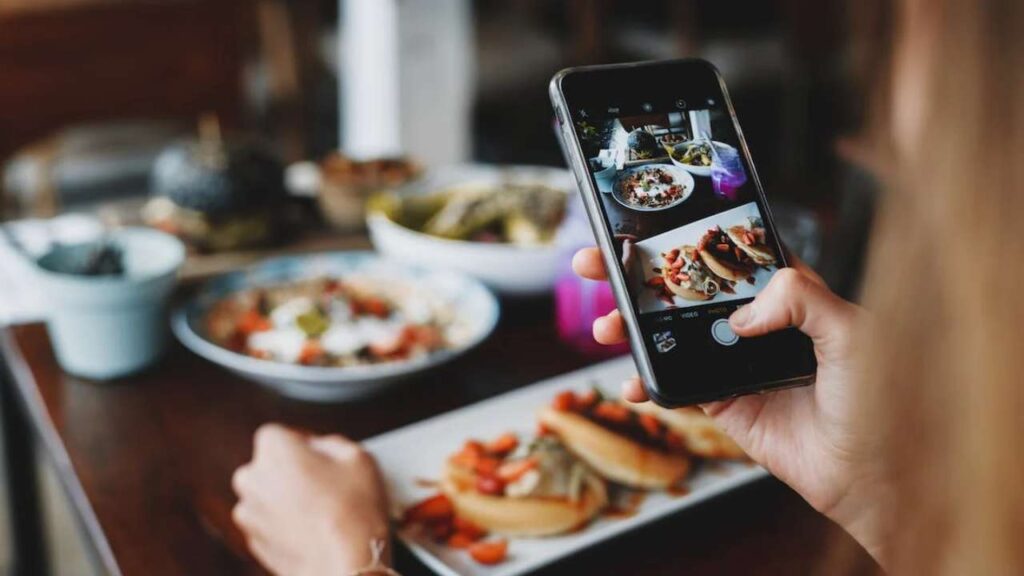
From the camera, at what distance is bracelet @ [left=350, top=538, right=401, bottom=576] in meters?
0.77

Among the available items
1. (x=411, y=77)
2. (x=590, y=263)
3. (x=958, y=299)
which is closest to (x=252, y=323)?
(x=590, y=263)

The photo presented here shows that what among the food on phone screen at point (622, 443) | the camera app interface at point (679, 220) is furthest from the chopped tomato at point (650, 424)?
the camera app interface at point (679, 220)

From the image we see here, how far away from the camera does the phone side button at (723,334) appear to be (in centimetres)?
74

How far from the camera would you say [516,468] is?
881 mm

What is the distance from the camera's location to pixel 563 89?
76 cm

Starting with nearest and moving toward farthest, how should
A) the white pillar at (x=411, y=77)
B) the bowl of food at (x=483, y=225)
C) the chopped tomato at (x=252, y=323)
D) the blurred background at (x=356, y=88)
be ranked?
the chopped tomato at (x=252, y=323)
the bowl of food at (x=483, y=225)
the blurred background at (x=356, y=88)
the white pillar at (x=411, y=77)

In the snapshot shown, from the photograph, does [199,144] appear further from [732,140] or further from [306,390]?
[732,140]

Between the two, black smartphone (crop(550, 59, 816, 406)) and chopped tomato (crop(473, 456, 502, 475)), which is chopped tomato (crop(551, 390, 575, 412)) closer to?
chopped tomato (crop(473, 456, 502, 475))

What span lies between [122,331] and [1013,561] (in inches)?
36.2

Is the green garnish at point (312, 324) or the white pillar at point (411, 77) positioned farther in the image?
the white pillar at point (411, 77)

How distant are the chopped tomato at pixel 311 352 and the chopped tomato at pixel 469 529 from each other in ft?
1.06

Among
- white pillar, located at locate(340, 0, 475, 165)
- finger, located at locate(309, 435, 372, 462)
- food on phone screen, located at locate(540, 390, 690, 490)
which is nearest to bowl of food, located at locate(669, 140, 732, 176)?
food on phone screen, located at locate(540, 390, 690, 490)

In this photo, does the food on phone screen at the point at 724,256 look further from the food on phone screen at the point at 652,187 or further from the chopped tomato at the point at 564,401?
the chopped tomato at the point at 564,401

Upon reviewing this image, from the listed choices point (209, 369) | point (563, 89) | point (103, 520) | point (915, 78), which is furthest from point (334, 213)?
point (915, 78)
